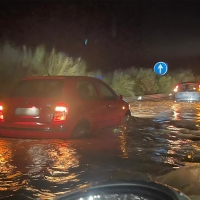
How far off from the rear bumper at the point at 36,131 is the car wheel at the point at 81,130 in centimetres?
29

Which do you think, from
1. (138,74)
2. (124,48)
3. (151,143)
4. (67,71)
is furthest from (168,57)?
(151,143)

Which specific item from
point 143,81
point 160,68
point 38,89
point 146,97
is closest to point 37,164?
point 38,89

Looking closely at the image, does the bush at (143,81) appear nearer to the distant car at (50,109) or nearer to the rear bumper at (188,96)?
the rear bumper at (188,96)

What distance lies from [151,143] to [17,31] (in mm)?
35213

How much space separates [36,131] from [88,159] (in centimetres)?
170

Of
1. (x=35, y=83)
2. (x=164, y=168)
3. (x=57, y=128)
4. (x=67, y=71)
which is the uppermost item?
(x=67, y=71)

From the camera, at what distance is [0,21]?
41281mm

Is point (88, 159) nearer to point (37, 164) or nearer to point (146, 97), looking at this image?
point (37, 164)

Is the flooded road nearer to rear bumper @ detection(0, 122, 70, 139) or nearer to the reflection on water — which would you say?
the reflection on water

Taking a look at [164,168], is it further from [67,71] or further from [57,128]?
[67,71]

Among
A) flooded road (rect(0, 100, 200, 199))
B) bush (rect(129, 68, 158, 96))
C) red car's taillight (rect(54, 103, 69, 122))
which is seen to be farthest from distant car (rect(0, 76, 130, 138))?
bush (rect(129, 68, 158, 96))

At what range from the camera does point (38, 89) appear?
10.4m

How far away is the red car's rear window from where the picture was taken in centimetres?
1004

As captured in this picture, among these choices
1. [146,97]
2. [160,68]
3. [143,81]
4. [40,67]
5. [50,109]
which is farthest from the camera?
[160,68]
